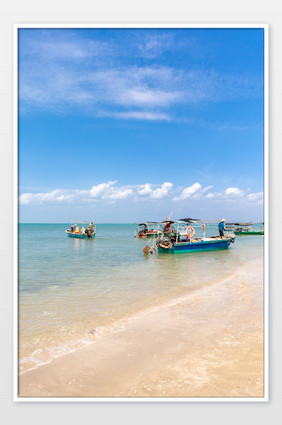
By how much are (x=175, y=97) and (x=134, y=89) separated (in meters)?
0.73

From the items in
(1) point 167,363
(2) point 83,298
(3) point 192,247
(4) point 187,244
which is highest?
(4) point 187,244

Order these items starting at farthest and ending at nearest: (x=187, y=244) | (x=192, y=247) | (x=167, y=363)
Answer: (x=192, y=247) < (x=187, y=244) < (x=167, y=363)

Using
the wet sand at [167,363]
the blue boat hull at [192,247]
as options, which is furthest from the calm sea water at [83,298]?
the blue boat hull at [192,247]

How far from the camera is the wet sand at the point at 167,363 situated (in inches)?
113

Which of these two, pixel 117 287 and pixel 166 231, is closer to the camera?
pixel 117 287

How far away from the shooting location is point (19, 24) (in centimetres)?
332

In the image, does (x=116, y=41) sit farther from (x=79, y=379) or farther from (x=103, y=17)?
(x=79, y=379)

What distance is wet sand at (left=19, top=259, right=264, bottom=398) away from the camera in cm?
286

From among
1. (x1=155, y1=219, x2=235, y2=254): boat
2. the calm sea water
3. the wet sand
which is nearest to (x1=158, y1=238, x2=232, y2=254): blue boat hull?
(x1=155, y1=219, x2=235, y2=254): boat

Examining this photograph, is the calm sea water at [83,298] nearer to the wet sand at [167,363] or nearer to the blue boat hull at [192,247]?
the wet sand at [167,363]

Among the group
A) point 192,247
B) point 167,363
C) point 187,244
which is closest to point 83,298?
point 167,363

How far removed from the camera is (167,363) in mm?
3234

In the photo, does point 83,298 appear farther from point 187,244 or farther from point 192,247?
point 192,247
